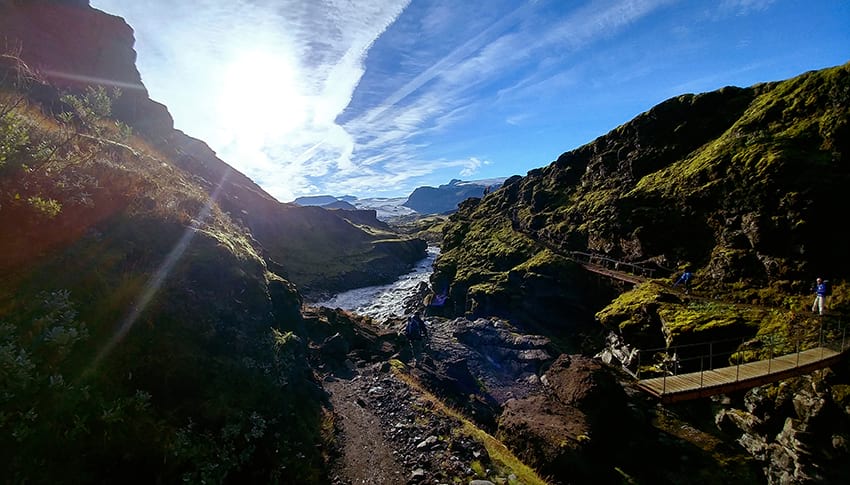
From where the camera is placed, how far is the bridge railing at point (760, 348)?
58.3ft

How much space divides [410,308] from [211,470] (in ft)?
177

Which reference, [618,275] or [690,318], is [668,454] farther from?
[618,275]

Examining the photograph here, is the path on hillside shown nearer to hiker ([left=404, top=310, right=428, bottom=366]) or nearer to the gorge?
the gorge

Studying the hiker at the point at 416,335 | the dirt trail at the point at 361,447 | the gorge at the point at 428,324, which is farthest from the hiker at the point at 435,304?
the dirt trail at the point at 361,447

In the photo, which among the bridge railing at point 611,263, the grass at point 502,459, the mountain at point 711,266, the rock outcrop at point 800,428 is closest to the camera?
the rock outcrop at point 800,428

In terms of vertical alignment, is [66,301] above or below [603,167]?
below

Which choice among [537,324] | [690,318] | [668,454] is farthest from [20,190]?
[537,324]

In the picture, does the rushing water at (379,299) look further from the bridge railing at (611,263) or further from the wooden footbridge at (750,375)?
the wooden footbridge at (750,375)

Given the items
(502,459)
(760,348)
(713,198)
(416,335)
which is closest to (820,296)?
(760,348)

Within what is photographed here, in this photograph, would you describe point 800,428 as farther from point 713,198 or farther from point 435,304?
point 435,304

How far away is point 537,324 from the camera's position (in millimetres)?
42719

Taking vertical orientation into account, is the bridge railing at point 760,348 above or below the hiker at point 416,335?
above

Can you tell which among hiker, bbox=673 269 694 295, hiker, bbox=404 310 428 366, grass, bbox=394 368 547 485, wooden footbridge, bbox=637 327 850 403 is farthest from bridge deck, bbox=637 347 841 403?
hiker, bbox=404 310 428 366

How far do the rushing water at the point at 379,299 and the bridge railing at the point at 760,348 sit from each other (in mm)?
42390
